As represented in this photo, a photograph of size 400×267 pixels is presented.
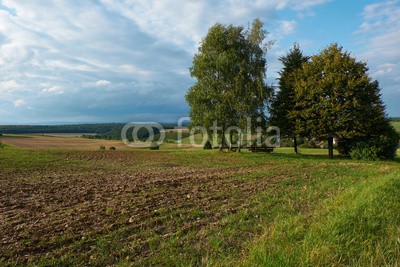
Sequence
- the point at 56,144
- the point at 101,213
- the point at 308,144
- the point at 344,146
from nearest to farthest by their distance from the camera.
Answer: the point at 101,213, the point at 344,146, the point at 56,144, the point at 308,144

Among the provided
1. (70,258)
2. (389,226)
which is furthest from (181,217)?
(389,226)

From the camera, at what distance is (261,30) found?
98.4 ft

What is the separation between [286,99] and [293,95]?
90cm

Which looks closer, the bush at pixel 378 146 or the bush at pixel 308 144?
the bush at pixel 378 146

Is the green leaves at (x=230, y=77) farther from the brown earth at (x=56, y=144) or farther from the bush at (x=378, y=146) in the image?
the brown earth at (x=56, y=144)

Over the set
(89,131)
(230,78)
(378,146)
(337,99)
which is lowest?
(378,146)

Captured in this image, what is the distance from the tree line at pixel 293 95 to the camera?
85.9 ft

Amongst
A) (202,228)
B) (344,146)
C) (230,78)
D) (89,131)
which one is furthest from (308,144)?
(89,131)

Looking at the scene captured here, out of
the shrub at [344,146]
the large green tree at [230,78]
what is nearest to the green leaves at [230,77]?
the large green tree at [230,78]

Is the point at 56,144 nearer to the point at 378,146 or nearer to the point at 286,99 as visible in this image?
the point at 286,99

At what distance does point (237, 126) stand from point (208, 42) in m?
10.3

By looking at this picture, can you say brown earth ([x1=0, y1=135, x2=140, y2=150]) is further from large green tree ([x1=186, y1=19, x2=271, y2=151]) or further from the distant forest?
large green tree ([x1=186, y1=19, x2=271, y2=151])

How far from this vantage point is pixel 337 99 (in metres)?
26.9

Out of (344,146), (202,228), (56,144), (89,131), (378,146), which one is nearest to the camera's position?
(202,228)
